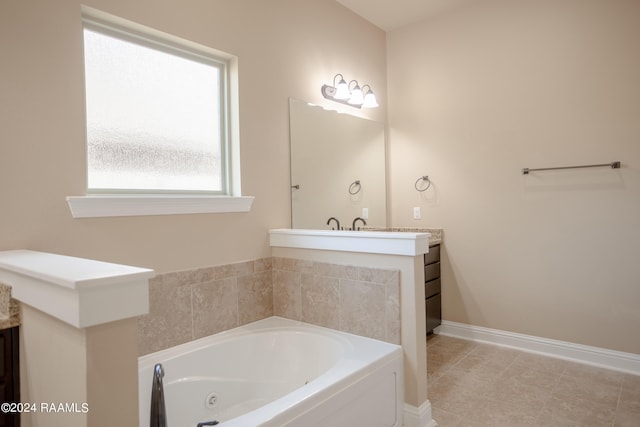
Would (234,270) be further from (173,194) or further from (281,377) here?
(281,377)

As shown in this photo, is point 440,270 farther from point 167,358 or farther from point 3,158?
point 3,158

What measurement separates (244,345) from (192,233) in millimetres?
707

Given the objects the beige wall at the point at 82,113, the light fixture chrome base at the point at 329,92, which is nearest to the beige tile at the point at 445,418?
the beige wall at the point at 82,113

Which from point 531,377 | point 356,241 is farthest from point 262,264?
point 531,377

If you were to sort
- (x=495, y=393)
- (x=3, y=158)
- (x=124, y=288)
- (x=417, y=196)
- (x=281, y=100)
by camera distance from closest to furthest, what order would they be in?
(x=124, y=288) < (x=3, y=158) < (x=495, y=393) < (x=281, y=100) < (x=417, y=196)

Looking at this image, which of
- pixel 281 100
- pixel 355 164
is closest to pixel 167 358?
pixel 281 100

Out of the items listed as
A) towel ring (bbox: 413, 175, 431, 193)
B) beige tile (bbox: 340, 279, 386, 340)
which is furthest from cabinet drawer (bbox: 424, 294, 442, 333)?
beige tile (bbox: 340, 279, 386, 340)

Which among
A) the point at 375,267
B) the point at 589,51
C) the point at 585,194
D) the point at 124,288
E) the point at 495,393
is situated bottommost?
the point at 495,393

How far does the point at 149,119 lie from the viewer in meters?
2.08

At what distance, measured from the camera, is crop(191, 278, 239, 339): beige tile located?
2.18 metres

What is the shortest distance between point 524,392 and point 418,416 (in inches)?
33.4

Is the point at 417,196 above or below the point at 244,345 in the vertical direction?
above

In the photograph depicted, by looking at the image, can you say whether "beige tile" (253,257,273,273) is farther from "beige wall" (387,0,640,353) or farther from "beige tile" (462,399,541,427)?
"beige wall" (387,0,640,353)

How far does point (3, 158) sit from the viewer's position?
154cm
